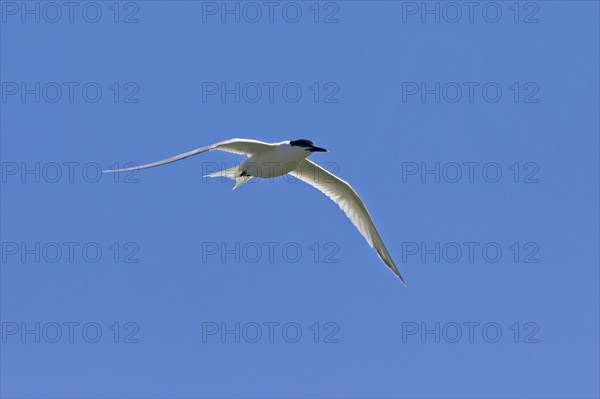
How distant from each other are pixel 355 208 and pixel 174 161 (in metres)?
7.48

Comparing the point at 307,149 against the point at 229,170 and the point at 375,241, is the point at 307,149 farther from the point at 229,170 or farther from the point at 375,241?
the point at 375,241

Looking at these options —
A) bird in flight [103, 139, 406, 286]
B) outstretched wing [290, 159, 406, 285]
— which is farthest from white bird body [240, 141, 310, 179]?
outstretched wing [290, 159, 406, 285]

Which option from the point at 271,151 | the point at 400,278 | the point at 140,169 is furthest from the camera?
the point at 400,278

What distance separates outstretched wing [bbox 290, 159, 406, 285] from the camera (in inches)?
805

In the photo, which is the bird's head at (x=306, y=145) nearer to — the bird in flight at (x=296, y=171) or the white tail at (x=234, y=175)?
the bird in flight at (x=296, y=171)

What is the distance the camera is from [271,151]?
17.6 meters

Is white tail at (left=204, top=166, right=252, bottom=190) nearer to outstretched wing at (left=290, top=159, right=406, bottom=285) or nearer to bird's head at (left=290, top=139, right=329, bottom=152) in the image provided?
bird's head at (left=290, top=139, right=329, bottom=152)

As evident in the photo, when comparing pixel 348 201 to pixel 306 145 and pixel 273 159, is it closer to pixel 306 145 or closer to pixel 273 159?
pixel 306 145

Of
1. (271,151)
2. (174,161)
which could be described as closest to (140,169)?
(174,161)

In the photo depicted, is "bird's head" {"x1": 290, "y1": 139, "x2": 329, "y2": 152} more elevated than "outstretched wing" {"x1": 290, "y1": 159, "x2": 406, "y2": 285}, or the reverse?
"bird's head" {"x1": 290, "y1": 139, "x2": 329, "y2": 152}

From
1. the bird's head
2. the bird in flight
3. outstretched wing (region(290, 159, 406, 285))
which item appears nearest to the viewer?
the bird in flight

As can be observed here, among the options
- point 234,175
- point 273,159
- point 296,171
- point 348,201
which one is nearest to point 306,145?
point 273,159

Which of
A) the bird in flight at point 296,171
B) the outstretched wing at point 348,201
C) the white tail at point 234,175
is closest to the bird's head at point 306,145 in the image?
the bird in flight at point 296,171

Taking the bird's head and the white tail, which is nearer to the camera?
the bird's head
